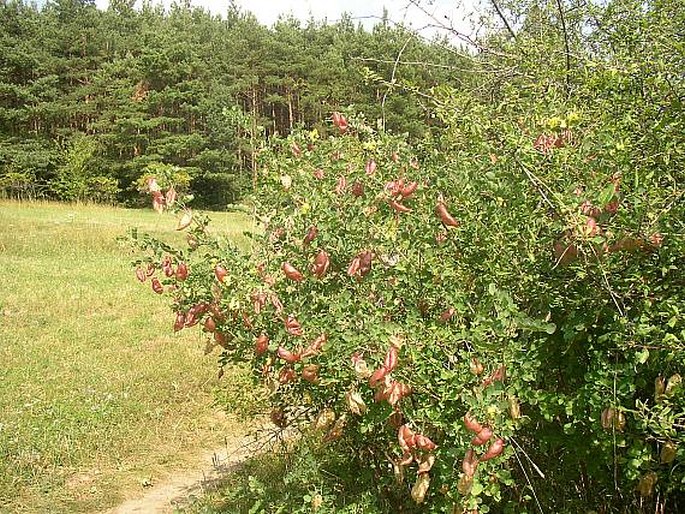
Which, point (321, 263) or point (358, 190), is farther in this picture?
point (358, 190)

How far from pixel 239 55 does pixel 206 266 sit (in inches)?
1323

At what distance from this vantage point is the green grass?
4.93 metres

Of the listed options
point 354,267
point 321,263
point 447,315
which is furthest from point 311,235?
point 447,315

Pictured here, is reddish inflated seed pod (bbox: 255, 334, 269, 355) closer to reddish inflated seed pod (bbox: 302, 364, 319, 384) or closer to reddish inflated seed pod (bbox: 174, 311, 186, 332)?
reddish inflated seed pod (bbox: 302, 364, 319, 384)


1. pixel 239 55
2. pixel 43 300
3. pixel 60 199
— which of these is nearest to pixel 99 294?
pixel 43 300

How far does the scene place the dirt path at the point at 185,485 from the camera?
4.61m

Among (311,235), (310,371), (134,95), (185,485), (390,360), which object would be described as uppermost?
(134,95)

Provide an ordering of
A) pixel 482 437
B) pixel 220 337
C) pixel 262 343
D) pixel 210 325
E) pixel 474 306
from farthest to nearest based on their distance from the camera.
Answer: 1. pixel 220 337
2. pixel 210 325
3. pixel 262 343
4. pixel 474 306
5. pixel 482 437

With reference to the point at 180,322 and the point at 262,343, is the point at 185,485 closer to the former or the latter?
the point at 180,322

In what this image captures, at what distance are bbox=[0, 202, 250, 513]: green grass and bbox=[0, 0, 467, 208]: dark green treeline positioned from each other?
19.4m

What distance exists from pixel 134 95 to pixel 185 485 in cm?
3031

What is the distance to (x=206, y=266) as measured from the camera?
2953mm

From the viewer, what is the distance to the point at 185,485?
4934mm

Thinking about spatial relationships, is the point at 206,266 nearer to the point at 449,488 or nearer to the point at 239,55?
the point at 449,488
